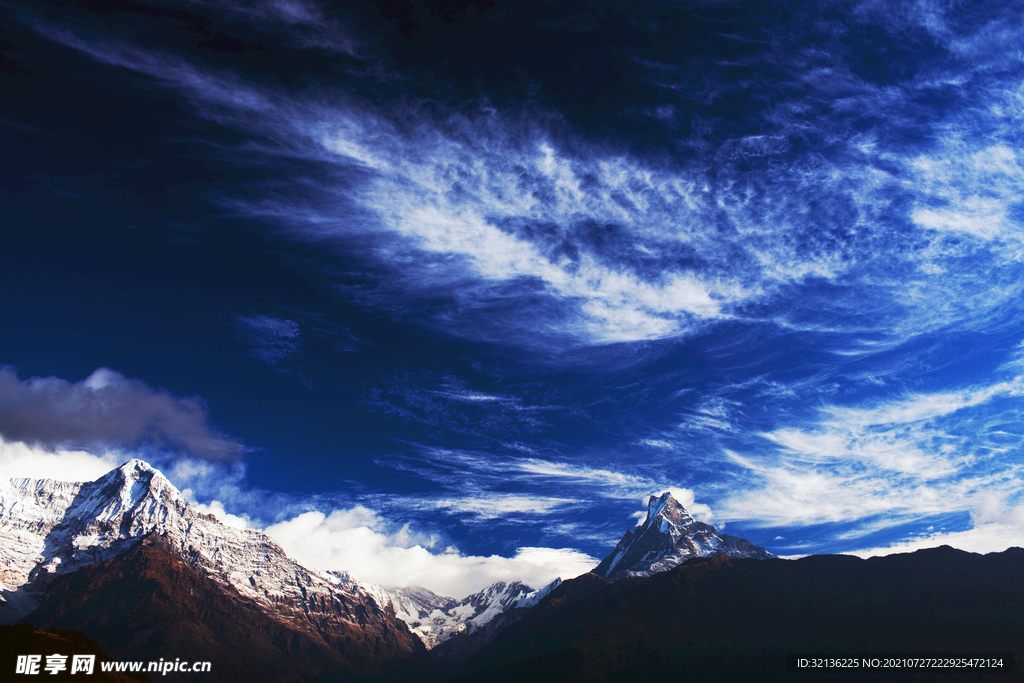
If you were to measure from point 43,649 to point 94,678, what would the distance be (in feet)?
49.1

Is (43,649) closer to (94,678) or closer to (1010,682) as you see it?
(94,678)

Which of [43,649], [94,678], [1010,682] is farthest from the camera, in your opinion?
[1010,682]

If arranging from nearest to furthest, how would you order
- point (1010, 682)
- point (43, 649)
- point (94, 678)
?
1. point (43, 649)
2. point (94, 678)
3. point (1010, 682)

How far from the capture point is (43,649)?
9425cm

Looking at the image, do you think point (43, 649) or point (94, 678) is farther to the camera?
point (94, 678)

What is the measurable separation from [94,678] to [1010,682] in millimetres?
279210

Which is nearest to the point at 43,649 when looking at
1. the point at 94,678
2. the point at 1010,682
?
the point at 94,678

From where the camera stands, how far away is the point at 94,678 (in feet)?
341

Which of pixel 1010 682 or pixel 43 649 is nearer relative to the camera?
pixel 43 649

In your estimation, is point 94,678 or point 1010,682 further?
point 1010,682

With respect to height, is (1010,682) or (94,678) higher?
(94,678)

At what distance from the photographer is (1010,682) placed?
186750 millimetres

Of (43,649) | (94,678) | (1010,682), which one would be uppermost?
(43,649)
